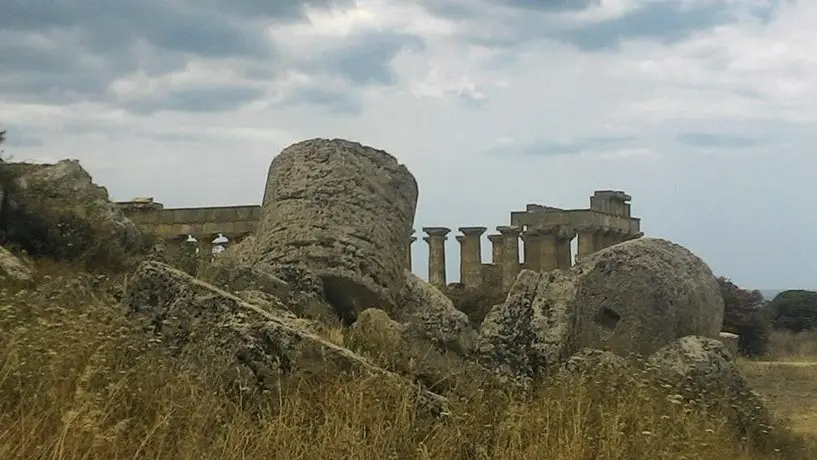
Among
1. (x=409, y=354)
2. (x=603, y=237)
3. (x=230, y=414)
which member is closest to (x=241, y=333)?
(x=230, y=414)

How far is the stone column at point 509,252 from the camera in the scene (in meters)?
40.8

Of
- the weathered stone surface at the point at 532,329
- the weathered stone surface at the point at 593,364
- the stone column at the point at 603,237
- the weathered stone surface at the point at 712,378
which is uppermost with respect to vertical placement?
the stone column at the point at 603,237

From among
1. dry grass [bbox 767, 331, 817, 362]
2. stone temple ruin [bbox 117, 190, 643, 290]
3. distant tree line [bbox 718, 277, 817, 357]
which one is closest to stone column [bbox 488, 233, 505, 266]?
stone temple ruin [bbox 117, 190, 643, 290]

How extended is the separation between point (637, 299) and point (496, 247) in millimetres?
34151

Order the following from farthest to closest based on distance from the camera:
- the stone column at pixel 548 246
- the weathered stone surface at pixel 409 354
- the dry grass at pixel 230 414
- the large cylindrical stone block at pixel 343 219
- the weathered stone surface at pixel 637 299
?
the stone column at pixel 548 246 < the large cylindrical stone block at pixel 343 219 < the weathered stone surface at pixel 637 299 < the weathered stone surface at pixel 409 354 < the dry grass at pixel 230 414

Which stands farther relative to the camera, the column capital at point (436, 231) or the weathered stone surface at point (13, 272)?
the column capital at point (436, 231)

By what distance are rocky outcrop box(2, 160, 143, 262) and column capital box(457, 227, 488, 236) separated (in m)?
30.3

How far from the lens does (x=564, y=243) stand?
40.8m

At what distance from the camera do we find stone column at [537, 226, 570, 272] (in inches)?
1565

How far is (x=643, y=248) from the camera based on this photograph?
990 cm

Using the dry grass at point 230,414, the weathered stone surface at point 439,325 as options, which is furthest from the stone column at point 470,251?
the dry grass at point 230,414

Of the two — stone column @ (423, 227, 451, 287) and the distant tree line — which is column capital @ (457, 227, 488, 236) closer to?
stone column @ (423, 227, 451, 287)

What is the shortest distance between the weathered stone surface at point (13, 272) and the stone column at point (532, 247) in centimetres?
3254

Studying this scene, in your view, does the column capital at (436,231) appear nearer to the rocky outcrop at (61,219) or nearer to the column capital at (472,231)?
the column capital at (472,231)
